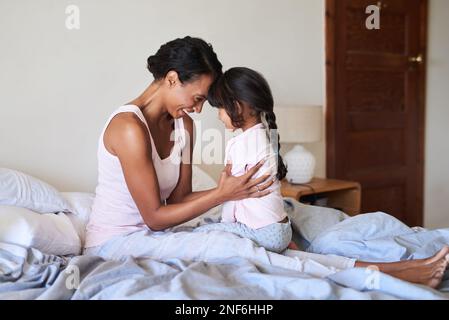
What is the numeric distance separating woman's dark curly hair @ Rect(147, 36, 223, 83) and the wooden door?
1699 mm

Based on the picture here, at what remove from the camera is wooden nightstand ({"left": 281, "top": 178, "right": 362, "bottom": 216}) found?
2398 mm

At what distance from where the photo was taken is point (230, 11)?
2.53 meters

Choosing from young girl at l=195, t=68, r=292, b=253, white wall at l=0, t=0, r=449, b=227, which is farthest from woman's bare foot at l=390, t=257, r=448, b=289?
white wall at l=0, t=0, r=449, b=227

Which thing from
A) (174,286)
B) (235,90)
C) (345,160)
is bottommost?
(345,160)

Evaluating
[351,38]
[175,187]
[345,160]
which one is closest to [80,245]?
[175,187]

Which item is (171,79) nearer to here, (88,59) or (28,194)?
(28,194)

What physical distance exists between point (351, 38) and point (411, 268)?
85.7 inches

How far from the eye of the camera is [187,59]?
1.40 metres

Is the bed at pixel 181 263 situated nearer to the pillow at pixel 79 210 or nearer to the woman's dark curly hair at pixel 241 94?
the pillow at pixel 79 210

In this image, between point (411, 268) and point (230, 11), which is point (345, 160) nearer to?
point (230, 11)

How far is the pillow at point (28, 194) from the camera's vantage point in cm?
146

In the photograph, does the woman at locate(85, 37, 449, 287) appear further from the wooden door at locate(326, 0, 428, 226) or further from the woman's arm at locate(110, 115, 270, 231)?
the wooden door at locate(326, 0, 428, 226)

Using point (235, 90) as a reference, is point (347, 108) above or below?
below

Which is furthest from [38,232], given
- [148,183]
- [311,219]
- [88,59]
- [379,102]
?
[379,102]
